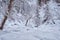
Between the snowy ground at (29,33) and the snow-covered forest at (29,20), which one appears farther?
the snow-covered forest at (29,20)

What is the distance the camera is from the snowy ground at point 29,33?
3386 millimetres

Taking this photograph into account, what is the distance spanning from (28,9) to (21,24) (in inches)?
27.0

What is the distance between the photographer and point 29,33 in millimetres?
3699

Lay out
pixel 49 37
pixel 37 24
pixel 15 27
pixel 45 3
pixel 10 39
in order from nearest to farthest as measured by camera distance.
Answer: pixel 10 39 → pixel 49 37 → pixel 15 27 → pixel 37 24 → pixel 45 3

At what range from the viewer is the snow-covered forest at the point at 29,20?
355 centimetres

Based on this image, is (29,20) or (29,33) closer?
(29,33)

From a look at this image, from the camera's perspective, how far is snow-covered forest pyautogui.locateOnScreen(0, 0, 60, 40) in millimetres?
3551

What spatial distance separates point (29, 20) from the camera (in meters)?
4.54

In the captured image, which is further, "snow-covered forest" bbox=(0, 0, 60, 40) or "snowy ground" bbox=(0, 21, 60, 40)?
"snow-covered forest" bbox=(0, 0, 60, 40)

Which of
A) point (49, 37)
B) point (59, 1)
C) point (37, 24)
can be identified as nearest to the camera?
point (49, 37)

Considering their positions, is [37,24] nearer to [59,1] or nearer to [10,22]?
[10,22]

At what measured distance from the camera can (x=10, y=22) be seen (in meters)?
4.31

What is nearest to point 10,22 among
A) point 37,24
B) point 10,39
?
point 37,24

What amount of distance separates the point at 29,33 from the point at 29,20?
879 mm
